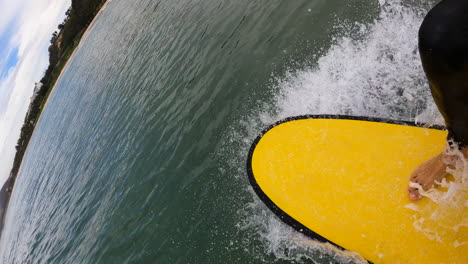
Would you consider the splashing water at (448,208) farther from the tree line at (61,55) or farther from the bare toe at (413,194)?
the tree line at (61,55)

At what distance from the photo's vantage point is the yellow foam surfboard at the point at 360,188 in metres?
3.11

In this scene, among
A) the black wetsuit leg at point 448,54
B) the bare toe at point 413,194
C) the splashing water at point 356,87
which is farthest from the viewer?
the splashing water at point 356,87

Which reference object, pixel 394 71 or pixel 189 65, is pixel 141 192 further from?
pixel 394 71

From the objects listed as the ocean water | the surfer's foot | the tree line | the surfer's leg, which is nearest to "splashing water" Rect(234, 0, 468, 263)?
the ocean water

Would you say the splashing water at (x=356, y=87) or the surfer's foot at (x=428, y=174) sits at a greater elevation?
the surfer's foot at (x=428, y=174)

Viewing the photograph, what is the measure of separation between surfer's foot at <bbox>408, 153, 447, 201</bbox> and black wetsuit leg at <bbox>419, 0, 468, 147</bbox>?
3.34 feet

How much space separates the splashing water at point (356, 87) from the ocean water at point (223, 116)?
0.08 ft

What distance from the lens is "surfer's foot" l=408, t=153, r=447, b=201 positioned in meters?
3.20

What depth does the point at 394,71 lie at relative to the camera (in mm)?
5758

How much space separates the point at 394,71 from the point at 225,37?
6.72 meters

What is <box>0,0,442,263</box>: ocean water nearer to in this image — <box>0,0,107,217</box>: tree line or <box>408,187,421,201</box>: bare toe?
<box>408,187,421,201</box>: bare toe

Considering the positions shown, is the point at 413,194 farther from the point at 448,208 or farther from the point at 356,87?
the point at 356,87

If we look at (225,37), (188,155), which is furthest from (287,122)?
(225,37)

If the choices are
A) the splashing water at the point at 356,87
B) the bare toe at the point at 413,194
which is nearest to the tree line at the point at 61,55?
the splashing water at the point at 356,87
